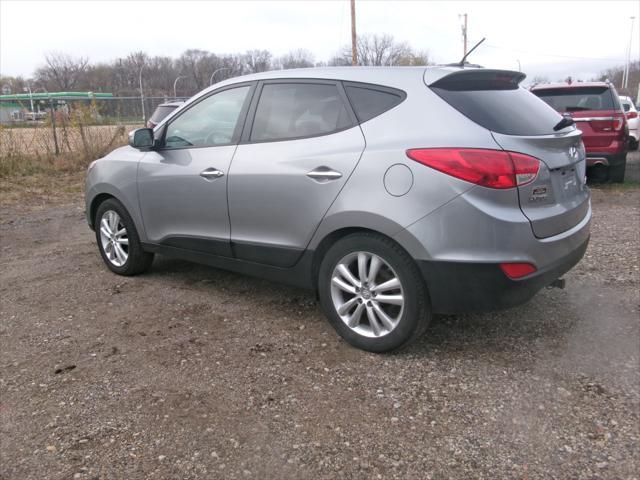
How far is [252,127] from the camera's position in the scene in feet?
12.5

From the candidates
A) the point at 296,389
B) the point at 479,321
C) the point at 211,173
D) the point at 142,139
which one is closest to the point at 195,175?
the point at 211,173

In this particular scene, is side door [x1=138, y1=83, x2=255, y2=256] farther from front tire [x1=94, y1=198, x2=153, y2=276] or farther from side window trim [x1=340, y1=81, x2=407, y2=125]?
side window trim [x1=340, y1=81, x2=407, y2=125]

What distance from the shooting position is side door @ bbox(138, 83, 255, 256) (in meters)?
3.94

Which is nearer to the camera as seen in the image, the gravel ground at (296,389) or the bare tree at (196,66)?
the gravel ground at (296,389)

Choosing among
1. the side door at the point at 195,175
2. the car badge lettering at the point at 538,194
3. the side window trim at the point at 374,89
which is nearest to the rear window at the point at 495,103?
the side window trim at the point at 374,89

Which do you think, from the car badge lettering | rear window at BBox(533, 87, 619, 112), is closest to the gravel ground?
the car badge lettering

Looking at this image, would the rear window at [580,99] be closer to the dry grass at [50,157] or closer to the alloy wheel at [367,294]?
the alloy wheel at [367,294]

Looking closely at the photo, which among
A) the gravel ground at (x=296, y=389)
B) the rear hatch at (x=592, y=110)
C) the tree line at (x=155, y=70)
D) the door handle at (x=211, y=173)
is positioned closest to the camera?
the gravel ground at (x=296, y=389)

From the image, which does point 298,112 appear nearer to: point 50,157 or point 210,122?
point 210,122

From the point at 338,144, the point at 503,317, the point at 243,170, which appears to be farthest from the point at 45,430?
the point at 503,317

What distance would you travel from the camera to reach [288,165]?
349 cm

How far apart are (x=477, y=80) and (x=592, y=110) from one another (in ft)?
20.6

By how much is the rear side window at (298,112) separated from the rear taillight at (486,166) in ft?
2.33

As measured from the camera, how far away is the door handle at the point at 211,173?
12.8ft
